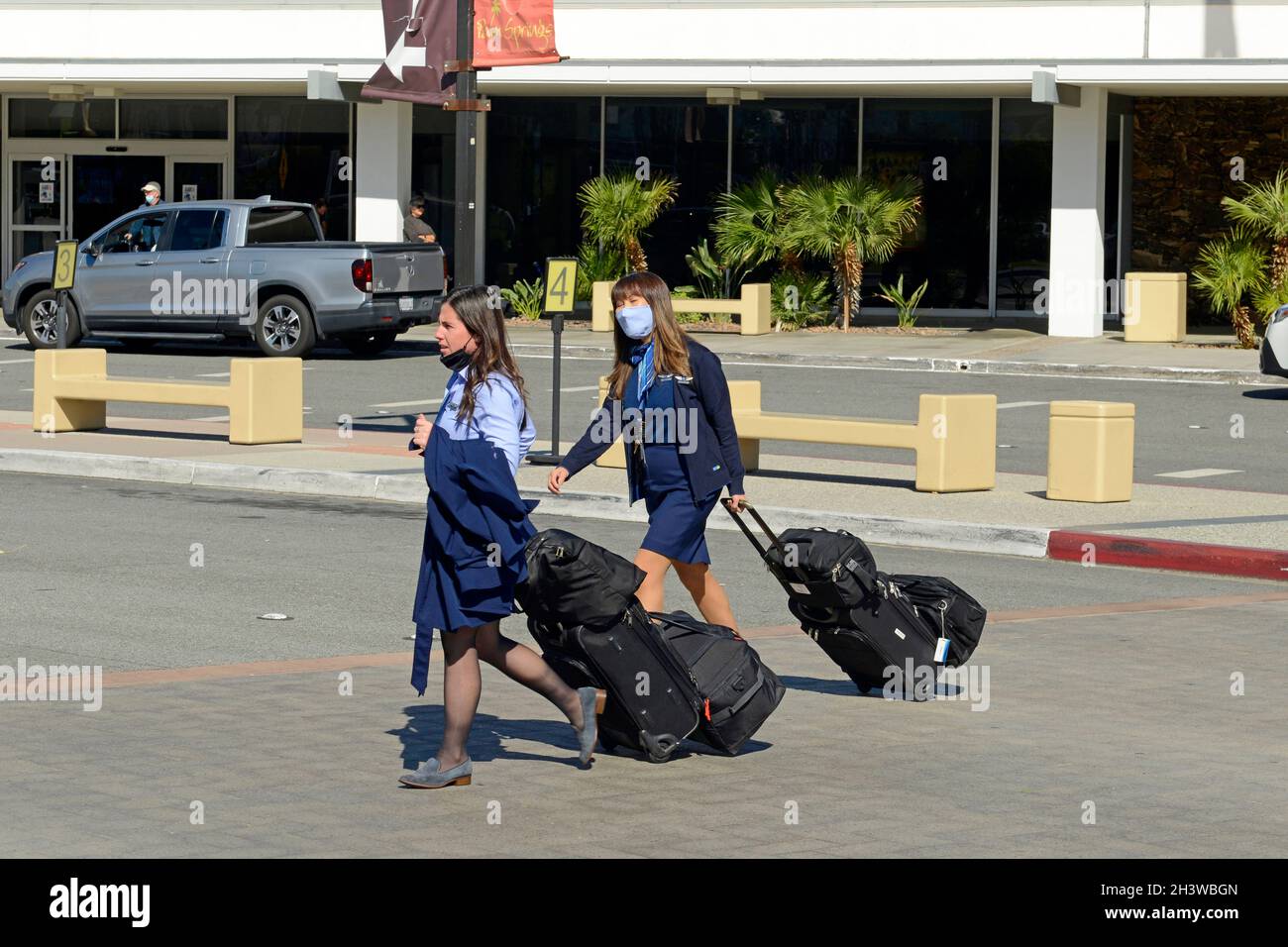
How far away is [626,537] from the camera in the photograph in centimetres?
1348

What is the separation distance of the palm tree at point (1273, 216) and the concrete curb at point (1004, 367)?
334 cm

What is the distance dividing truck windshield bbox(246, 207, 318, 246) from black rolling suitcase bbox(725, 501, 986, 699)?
Result: 18608mm

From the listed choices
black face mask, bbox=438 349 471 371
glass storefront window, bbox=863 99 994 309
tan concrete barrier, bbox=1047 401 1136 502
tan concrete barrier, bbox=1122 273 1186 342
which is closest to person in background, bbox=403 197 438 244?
glass storefront window, bbox=863 99 994 309

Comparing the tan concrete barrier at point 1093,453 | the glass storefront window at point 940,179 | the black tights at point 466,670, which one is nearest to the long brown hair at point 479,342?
the black tights at point 466,670

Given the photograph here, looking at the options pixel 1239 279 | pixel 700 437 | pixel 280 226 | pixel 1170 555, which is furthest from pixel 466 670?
pixel 1239 279

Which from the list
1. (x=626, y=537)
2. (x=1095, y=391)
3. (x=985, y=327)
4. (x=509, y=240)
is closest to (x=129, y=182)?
(x=509, y=240)

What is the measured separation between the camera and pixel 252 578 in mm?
11648

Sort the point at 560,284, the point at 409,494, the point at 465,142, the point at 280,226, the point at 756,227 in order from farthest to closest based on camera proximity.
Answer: the point at 756,227 → the point at 280,226 → the point at 465,142 → the point at 560,284 → the point at 409,494

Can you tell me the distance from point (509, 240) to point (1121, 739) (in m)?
26.7

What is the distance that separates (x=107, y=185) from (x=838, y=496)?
23.7 metres

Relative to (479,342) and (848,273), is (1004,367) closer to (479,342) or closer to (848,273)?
(848,273)

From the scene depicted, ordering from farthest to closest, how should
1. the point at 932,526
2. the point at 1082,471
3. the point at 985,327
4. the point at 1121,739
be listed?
Result: the point at 985,327 → the point at 1082,471 → the point at 932,526 → the point at 1121,739

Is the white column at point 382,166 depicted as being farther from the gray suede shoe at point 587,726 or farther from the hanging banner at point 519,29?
the gray suede shoe at point 587,726
